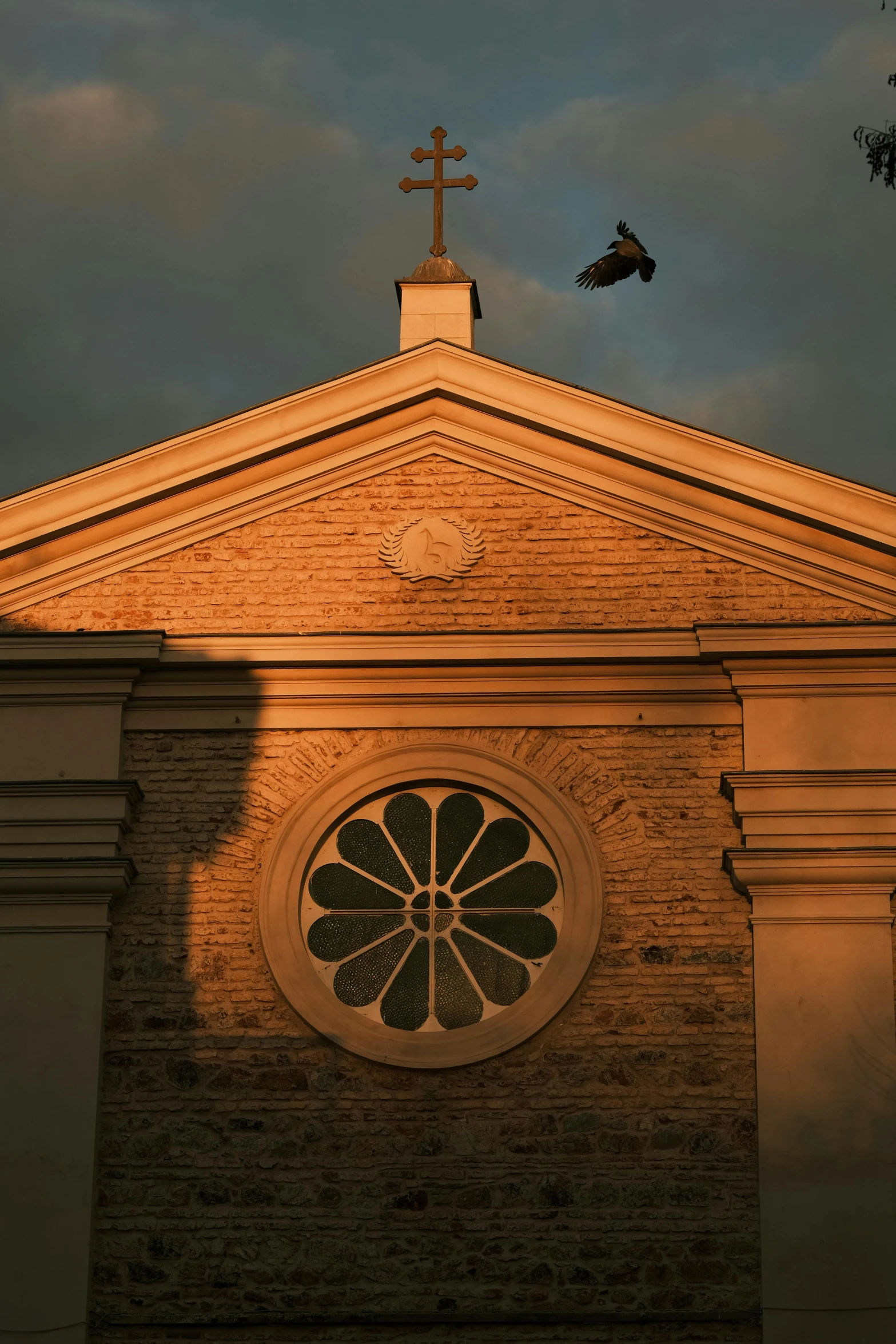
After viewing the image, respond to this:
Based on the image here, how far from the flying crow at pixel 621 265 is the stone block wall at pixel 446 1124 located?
11.9ft

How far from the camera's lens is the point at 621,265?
1234 cm

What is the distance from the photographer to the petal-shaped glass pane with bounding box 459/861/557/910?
10.3 meters

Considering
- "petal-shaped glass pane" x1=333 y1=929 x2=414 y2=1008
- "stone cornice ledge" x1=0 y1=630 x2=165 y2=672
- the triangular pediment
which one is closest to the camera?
"petal-shaped glass pane" x1=333 y1=929 x2=414 y2=1008

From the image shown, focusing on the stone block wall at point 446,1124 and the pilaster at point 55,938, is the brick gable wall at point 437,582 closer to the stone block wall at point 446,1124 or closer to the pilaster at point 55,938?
the pilaster at point 55,938

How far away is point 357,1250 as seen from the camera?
955cm

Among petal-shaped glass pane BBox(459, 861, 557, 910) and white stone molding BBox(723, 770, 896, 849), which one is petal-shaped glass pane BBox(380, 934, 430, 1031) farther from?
white stone molding BBox(723, 770, 896, 849)

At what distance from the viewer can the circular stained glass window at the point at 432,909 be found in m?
10.2

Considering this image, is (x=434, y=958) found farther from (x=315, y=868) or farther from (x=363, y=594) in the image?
(x=363, y=594)

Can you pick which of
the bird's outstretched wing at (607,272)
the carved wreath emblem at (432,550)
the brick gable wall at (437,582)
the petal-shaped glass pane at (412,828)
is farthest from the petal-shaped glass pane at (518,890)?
the bird's outstretched wing at (607,272)

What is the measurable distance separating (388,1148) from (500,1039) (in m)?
0.83

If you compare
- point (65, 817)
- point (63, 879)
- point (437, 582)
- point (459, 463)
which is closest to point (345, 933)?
point (63, 879)

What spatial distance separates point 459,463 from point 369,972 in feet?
10.6

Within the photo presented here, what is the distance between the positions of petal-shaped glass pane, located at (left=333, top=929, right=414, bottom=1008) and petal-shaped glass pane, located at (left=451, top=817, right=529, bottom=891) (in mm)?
439

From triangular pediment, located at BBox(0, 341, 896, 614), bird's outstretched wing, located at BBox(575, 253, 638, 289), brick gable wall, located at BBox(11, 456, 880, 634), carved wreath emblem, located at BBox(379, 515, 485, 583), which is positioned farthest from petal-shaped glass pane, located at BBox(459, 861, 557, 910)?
bird's outstretched wing, located at BBox(575, 253, 638, 289)
